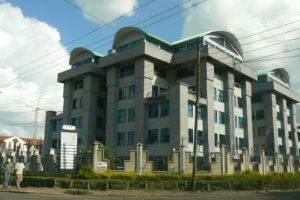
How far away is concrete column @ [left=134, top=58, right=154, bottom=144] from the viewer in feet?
173

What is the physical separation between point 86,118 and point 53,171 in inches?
1095

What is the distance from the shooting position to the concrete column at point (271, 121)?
68.7 meters

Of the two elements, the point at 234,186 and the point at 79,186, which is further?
the point at 234,186

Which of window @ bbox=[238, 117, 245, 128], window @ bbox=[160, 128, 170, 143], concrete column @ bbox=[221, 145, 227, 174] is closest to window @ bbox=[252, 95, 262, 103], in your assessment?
window @ bbox=[238, 117, 245, 128]

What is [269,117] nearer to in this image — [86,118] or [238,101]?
[238,101]

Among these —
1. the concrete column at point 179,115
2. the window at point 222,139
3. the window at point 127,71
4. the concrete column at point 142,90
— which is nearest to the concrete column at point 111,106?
the window at point 127,71

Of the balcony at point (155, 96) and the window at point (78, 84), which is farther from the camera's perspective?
the window at point (78, 84)

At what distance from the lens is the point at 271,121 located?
69875 millimetres

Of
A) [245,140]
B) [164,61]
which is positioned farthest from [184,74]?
[245,140]

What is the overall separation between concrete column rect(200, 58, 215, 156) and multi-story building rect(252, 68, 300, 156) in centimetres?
1831

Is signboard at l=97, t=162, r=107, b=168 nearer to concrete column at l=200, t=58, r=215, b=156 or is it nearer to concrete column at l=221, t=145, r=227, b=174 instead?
concrete column at l=221, t=145, r=227, b=174

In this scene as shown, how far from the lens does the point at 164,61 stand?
182ft

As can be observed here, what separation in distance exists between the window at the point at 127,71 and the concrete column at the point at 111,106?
0.92m

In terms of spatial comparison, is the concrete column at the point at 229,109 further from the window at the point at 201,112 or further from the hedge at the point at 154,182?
the hedge at the point at 154,182
